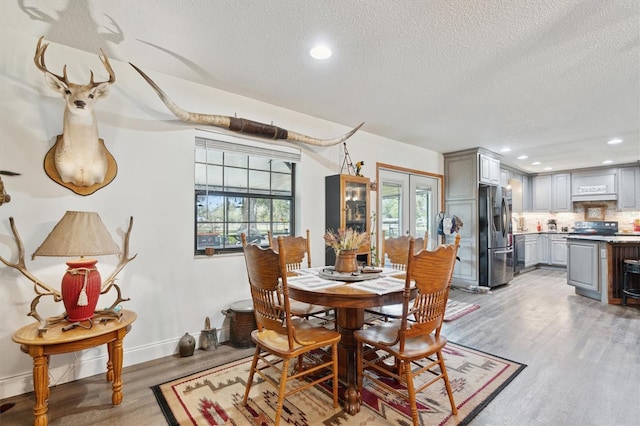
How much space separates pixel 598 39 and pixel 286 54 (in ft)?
7.44

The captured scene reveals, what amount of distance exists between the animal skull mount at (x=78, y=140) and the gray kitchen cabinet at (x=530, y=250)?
8.27 m

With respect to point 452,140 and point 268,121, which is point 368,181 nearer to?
point 268,121

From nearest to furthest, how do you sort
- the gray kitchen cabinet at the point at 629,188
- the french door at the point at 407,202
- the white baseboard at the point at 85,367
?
the white baseboard at the point at 85,367 → the french door at the point at 407,202 → the gray kitchen cabinet at the point at 629,188

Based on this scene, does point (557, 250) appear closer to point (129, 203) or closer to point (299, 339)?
point (299, 339)

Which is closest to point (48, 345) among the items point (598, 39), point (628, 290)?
point (598, 39)

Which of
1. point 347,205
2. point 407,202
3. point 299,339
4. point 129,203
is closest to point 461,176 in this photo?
point 407,202

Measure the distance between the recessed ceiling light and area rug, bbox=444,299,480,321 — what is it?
3.27 meters

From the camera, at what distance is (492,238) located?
5.48m

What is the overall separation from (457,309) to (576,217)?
6273 millimetres

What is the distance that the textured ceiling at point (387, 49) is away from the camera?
1938 mm

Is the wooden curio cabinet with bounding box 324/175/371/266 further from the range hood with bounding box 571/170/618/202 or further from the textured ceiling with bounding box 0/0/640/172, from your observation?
the range hood with bounding box 571/170/618/202

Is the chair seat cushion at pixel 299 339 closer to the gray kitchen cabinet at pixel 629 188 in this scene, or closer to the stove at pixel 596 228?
the stove at pixel 596 228

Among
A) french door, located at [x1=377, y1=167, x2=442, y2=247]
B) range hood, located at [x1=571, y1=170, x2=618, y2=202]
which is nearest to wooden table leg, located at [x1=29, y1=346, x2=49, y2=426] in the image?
french door, located at [x1=377, y1=167, x2=442, y2=247]

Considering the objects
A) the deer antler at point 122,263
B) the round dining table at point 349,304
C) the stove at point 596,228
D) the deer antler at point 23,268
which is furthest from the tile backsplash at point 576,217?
the deer antler at point 23,268
